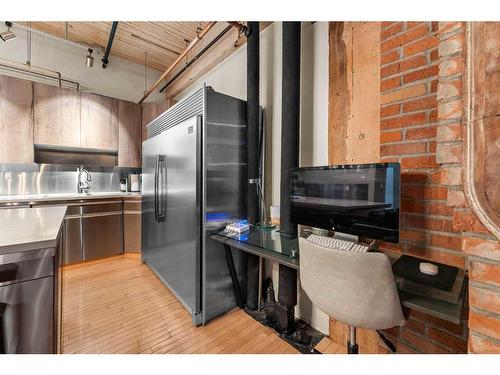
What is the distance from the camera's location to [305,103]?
6.64 ft

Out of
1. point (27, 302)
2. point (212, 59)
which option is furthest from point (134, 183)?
point (27, 302)

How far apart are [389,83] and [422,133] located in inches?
15.8

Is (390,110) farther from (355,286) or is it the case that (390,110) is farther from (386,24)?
(355,286)

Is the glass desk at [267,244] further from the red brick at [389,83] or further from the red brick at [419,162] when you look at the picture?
the red brick at [389,83]

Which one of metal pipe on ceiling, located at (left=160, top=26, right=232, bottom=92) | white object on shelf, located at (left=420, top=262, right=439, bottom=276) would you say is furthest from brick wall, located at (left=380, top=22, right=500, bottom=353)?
metal pipe on ceiling, located at (left=160, top=26, right=232, bottom=92)

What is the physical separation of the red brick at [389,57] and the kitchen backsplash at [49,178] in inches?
168

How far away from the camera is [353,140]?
166 cm

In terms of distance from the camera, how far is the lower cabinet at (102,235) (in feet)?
10.6

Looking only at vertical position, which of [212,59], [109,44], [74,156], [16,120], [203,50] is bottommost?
[74,156]

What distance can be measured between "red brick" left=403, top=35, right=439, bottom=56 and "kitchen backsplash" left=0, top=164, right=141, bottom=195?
4.41 m

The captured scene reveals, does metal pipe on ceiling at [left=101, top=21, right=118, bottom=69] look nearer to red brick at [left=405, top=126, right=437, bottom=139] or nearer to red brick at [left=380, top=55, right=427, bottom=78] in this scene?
red brick at [left=380, top=55, right=427, bottom=78]

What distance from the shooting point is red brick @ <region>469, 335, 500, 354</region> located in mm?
753

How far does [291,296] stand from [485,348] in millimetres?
1254
